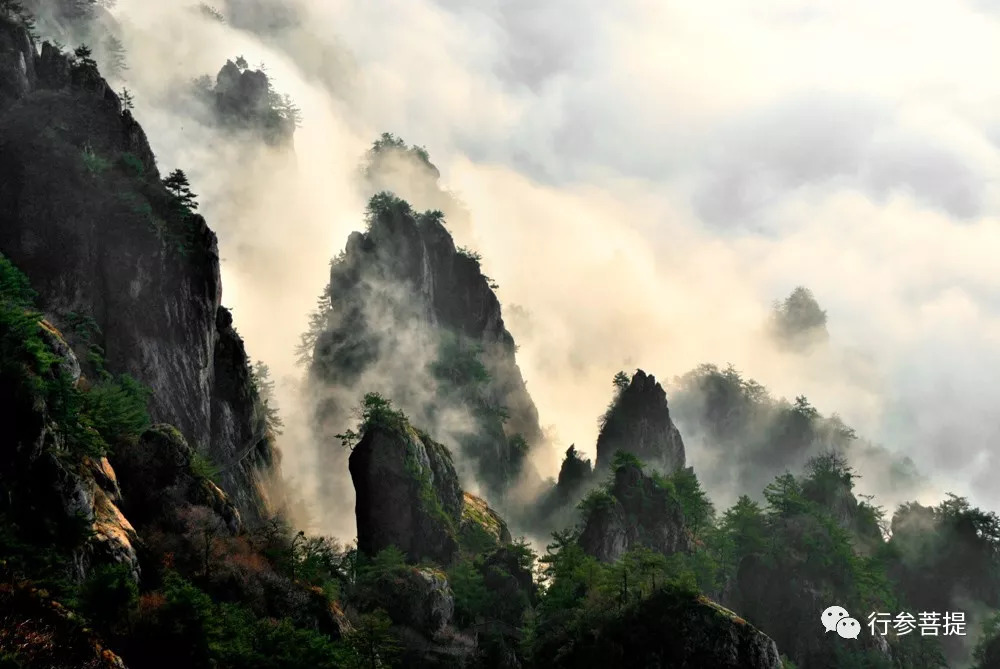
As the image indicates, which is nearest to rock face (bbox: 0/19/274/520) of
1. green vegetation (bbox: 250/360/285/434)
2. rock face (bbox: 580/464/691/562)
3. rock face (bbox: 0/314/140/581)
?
green vegetation (bbox: 250/360/285/434)

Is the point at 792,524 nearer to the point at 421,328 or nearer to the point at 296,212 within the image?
the point at 421,328

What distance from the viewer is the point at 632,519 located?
3664 inches

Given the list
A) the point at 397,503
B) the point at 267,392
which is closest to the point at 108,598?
the point at 397,503

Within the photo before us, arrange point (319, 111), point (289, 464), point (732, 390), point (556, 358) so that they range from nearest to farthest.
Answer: point (289, 464), point (732, 390), point (556, 358), point (319, 111)

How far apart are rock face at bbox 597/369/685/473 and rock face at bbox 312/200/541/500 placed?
11.8 m

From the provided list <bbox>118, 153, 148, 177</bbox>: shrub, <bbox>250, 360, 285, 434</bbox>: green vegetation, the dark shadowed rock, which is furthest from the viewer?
the dark shadowed rock

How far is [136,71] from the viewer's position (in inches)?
5704

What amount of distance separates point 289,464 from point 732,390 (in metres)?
85.6

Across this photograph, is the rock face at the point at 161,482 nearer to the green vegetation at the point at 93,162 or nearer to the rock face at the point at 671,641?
the rock face at the point at 671,641

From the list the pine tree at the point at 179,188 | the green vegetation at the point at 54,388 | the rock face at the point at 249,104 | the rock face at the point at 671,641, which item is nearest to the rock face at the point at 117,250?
the pine tree at the point at 179,188

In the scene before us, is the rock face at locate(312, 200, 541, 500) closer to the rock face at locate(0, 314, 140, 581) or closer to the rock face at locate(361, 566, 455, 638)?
the rock face at locate(361, 566, 455, 638)

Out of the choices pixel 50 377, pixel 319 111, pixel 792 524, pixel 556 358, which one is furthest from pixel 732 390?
pixel 50 377

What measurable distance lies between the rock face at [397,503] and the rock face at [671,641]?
19.7m

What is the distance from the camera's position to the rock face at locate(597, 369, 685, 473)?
120 m
